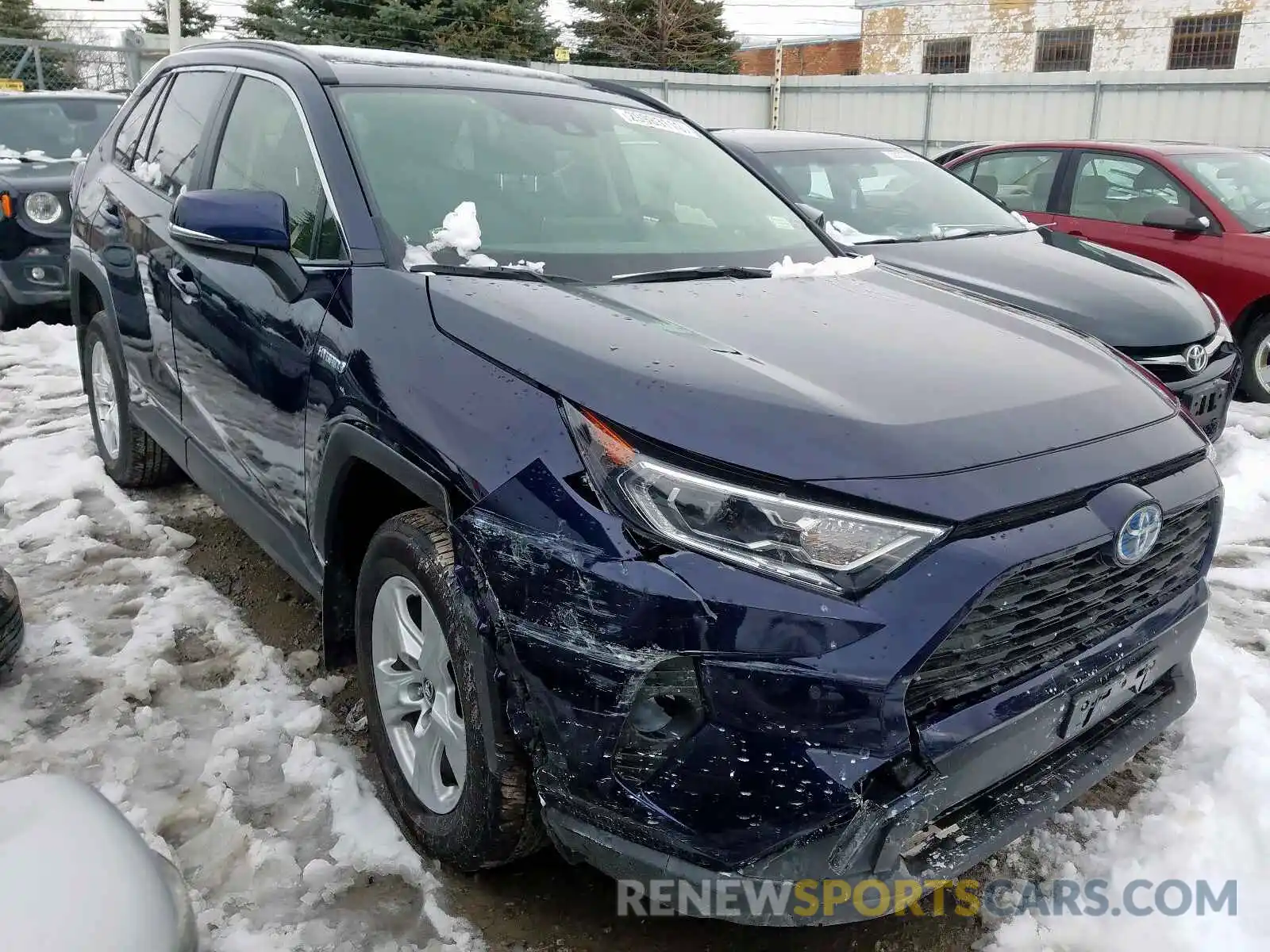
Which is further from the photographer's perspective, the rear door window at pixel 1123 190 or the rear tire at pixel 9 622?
the rear door window at pixel 1123 190

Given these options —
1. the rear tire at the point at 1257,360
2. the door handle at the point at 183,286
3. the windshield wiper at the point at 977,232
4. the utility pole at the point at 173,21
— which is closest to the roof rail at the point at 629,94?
the door handle at the point at 183,286

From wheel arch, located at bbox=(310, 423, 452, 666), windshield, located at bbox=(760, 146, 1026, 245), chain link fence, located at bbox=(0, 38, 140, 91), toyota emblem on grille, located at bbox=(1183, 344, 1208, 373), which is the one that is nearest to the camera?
wheel arch, located at bbox=(310, 423, 452, 666)

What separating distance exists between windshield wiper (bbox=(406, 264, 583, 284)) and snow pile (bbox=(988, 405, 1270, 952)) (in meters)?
1.77

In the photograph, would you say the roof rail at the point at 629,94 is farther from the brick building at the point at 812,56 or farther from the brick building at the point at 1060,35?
the brick building at the point at 812,56

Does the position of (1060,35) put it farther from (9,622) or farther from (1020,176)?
(9,622)

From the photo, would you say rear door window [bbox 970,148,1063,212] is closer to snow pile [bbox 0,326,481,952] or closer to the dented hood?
the dented hood

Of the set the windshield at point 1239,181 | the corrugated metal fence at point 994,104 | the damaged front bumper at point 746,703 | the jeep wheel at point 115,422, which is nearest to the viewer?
the damaged front bumper at point 746,703

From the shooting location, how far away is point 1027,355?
2.37 meters

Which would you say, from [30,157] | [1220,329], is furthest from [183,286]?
[30,157]

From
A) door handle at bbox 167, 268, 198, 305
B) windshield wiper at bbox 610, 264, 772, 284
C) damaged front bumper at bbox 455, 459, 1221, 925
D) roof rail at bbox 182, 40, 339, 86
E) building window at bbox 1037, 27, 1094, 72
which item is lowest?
damaged front bumper at bbox 455, 459, 1221, 925

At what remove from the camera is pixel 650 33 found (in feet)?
95.7

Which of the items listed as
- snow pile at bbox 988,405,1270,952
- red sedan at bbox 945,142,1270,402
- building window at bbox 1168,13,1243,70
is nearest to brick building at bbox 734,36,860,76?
building window at bbox 1168,13,1243,70

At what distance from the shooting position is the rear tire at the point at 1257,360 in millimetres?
6309

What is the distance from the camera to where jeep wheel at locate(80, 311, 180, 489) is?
4215 mm
